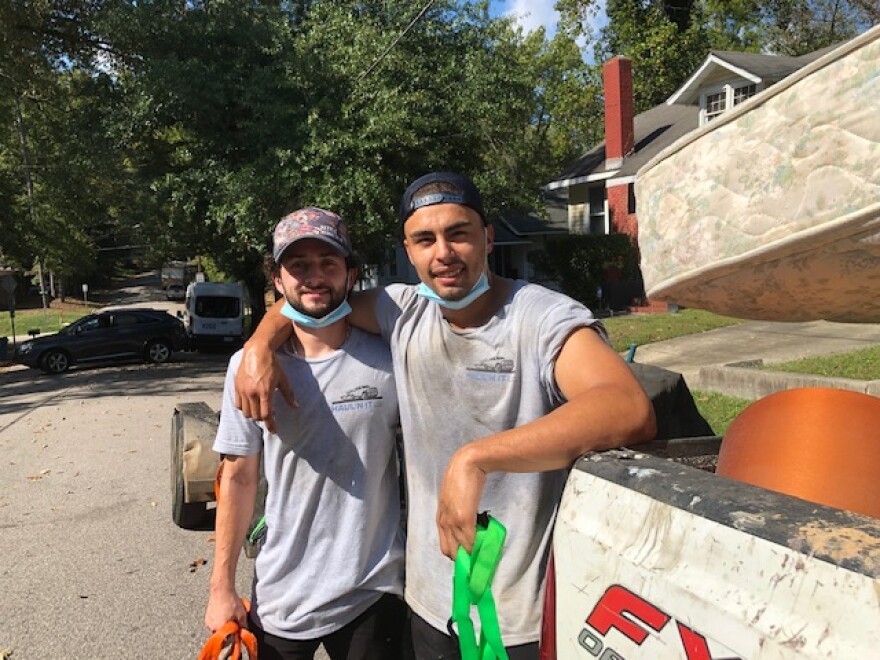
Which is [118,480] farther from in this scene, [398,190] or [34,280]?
[34,280]

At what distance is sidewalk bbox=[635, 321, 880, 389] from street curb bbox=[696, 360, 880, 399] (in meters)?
0.77

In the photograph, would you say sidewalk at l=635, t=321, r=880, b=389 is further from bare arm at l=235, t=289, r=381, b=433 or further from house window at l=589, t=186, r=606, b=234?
house window at l=589, t=186, r=606, b=234

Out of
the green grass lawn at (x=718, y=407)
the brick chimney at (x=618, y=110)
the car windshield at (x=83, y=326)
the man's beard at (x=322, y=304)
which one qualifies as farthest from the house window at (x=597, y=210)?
the man's beard at (x=322, y=304)

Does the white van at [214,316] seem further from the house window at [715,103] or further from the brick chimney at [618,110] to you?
the house window at [715,103]

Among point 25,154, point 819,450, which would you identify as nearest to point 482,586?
point 819,450

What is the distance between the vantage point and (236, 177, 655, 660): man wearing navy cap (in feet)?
5.55

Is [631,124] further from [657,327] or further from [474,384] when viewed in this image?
[474,384]

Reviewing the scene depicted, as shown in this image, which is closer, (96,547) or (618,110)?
(96,547)

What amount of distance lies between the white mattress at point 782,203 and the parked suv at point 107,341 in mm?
20261

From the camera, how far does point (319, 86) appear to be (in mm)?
14445

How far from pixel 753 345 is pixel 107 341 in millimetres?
15991

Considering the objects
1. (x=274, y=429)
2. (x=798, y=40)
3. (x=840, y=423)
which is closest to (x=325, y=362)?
(x=274, y=429)

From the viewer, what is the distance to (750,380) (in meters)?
7.70

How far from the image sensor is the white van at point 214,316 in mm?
23625
